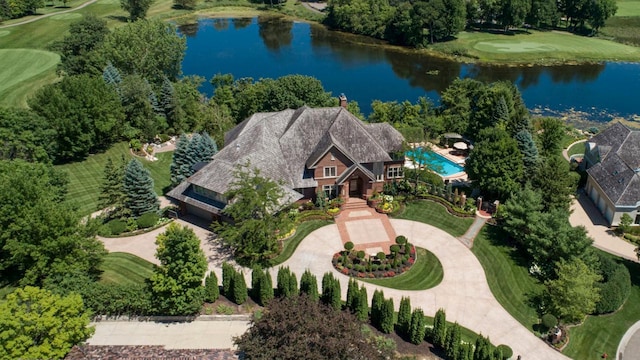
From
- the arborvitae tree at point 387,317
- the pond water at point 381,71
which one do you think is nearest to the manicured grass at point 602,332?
the arborvitae tree at point 387,317

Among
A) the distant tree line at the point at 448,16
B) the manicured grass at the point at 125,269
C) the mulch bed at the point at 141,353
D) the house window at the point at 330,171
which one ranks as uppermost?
the distant tree line at the point at 448,16

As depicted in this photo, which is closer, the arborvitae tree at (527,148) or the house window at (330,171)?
the house window at (330,171)

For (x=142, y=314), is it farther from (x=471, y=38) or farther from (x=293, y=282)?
(x=471, y=38)

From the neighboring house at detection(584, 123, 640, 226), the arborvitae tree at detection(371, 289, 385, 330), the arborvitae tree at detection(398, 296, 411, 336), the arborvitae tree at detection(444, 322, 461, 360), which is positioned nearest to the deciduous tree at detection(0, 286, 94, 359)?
the arborvitae tree at detection(371, 289, 385, 330)

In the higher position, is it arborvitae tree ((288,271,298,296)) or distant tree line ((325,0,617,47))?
distant tree line ((325,0,617,47))

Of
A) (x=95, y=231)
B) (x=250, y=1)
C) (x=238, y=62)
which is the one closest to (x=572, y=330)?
(x=95, y=231)

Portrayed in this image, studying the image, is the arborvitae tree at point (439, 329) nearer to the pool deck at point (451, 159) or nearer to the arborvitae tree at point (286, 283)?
the arborvitae tree at point (286, 283)

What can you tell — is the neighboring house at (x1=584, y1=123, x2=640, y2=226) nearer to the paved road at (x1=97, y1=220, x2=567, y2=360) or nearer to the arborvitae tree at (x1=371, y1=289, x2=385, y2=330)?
the paved road at (x1=97, y1=220, x2=567, y2=360)
